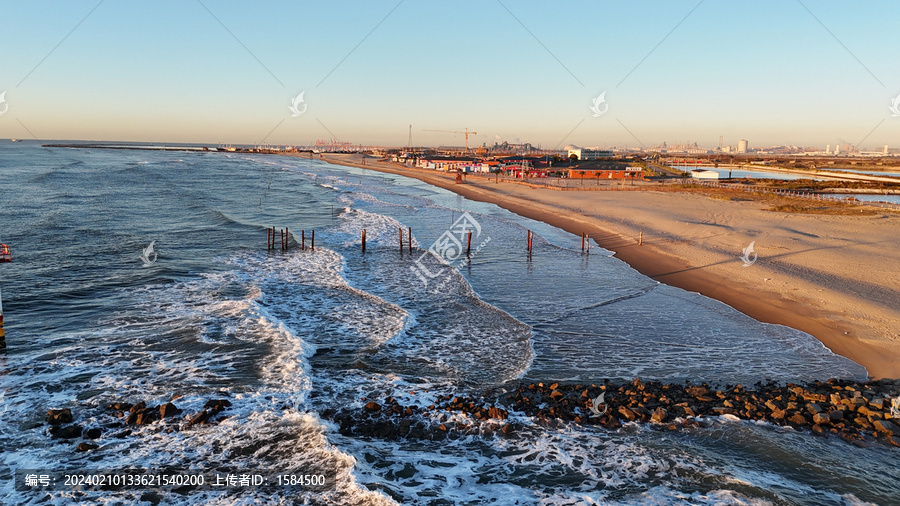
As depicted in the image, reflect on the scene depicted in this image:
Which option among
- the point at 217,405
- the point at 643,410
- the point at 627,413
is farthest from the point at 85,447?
the point at 643,410

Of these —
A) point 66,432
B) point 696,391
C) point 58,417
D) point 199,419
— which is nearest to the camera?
point 66,432

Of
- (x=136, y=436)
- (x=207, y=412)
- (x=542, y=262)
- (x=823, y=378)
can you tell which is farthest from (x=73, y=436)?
(x=542, y=262)

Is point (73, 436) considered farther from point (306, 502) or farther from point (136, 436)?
point (306, 502)

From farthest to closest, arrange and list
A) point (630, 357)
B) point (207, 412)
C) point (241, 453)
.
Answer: point (630, 357)
point (207, 412)
point (241, 453)

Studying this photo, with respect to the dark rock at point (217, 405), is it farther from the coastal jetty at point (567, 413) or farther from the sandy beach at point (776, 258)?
the sandy beach at point (776, 258)

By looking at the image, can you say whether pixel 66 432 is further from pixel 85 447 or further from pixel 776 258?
pixel 776 258

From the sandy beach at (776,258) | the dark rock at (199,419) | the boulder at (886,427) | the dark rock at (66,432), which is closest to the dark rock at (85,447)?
the dark rock at (66,432)
